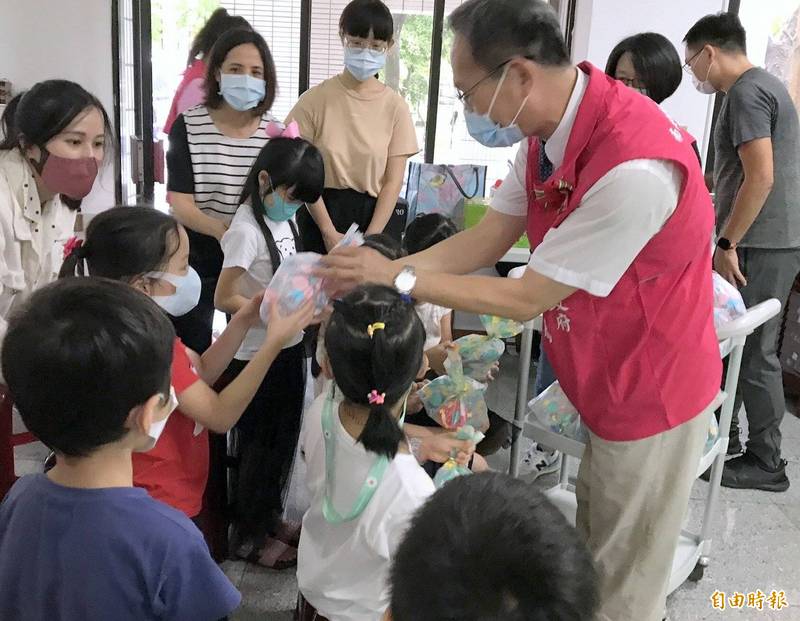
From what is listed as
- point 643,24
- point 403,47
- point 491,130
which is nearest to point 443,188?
point 643,24

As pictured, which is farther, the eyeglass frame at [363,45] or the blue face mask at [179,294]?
the eyeglass frame at [363,45]

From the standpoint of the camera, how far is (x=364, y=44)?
8.47ft

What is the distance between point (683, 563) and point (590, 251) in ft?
4.03

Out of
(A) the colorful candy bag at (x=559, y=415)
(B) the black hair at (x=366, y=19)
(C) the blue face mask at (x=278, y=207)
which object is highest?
(B) the black hair at (x=366, y=19)

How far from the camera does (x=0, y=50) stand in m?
4.66

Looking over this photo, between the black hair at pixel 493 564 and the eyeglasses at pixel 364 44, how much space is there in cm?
217

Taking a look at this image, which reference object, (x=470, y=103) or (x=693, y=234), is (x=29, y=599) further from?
(x=693, y=234)

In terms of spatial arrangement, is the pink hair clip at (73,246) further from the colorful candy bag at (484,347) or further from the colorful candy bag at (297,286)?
the colorful candy bag at (484,347)

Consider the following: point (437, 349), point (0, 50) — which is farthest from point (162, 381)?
point (0, 50)

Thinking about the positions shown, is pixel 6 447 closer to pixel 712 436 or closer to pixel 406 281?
pixel 406 281

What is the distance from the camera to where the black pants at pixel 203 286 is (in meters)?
2.20

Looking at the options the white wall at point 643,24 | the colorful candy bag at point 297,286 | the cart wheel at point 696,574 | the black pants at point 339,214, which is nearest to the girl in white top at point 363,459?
the colorful candy bag at point 297,286

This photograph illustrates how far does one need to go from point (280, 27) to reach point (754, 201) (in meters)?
3.65

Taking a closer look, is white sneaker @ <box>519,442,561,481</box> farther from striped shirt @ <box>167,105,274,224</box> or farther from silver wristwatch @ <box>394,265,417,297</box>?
silver wristwatch @ <box>394,265,417,297</box>
